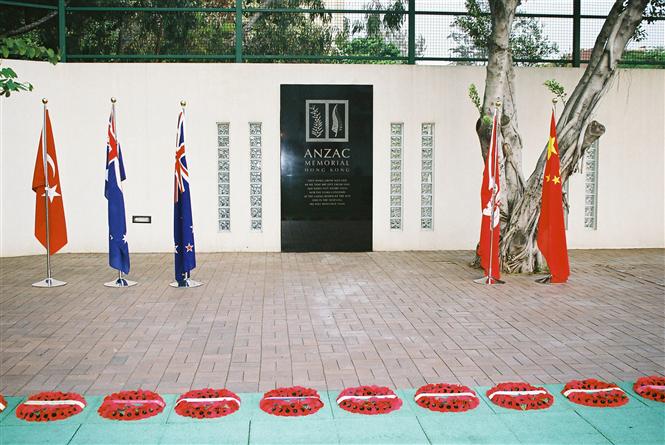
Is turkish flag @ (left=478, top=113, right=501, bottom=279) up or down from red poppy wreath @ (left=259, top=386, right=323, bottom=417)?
up

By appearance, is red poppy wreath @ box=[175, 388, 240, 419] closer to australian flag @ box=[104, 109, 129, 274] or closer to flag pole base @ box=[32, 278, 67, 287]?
australian flag @ box=[104, 109, 129, 274]

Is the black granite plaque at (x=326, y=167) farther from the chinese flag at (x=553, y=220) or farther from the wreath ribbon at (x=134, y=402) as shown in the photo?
the wreath ribbon at (x=134, y=402)

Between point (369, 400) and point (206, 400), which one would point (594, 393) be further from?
point (206, 400)

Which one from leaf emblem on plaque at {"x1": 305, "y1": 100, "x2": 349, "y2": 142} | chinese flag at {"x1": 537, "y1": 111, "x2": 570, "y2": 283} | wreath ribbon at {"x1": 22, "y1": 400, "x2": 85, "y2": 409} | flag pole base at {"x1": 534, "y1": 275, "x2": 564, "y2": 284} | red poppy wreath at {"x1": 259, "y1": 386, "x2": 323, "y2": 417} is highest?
leaf emblem on plaque at {"x1": 305, "y1": 100, "x2": 349, "y2": 142}

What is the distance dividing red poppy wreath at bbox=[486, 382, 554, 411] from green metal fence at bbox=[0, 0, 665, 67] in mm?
9230

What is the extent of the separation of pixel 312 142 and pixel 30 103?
5038 millimetres

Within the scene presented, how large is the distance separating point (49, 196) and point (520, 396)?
24.2 feet

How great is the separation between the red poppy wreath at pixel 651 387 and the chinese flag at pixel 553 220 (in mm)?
4443

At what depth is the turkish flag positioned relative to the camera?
407 inches

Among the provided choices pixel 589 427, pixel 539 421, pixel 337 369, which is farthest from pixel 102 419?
pixel 589 427

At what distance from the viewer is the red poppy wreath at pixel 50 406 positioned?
5000 mm

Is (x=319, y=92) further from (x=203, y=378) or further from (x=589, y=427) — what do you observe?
(x=589, y=427)

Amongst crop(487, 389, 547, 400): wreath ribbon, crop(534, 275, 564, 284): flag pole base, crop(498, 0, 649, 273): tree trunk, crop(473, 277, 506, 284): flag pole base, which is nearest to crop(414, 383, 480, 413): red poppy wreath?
crop(487, 389, 547, 400): wreath ribbon

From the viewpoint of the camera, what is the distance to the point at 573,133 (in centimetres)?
1102
